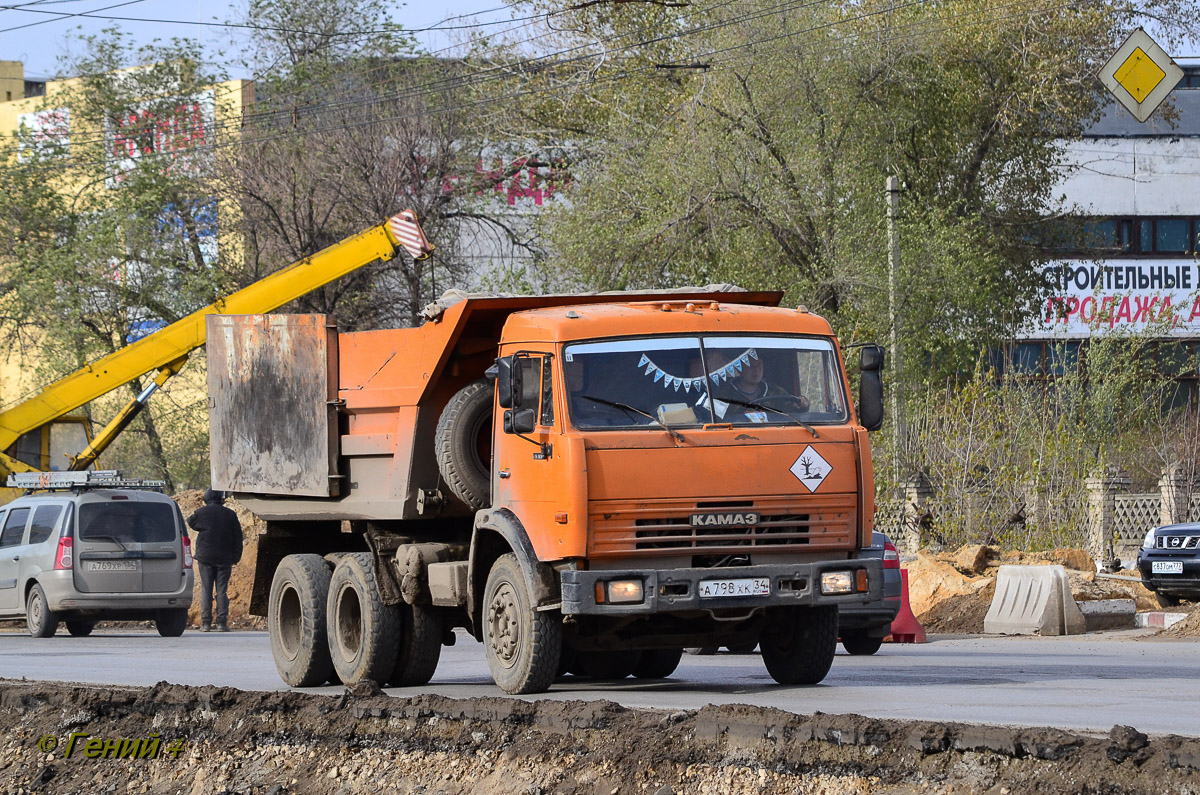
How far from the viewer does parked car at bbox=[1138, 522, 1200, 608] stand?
2058 centimetres

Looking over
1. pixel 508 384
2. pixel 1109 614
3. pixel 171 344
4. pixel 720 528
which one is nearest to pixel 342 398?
pixel 508 384

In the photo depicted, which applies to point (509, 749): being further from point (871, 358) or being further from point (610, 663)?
point (610, 663)

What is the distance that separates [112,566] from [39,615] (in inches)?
47.5

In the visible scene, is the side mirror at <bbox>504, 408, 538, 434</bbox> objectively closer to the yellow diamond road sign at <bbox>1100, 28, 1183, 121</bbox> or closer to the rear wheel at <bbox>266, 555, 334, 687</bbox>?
the rear wheel at <bbox>266, 555, 334, 687</bbox>

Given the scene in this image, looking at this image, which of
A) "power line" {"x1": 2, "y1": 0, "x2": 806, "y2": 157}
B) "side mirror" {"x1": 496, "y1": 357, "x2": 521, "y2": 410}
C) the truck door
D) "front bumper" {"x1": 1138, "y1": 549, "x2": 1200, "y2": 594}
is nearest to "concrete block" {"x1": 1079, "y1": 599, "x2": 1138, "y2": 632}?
"front bumper" {"x1": 1138, "y1": 549, "x2": 1200, "y2": 594}

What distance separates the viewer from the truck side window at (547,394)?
35.7ft

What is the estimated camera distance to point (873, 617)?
15.6m

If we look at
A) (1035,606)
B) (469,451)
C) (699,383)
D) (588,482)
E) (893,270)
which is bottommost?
(1035,606)

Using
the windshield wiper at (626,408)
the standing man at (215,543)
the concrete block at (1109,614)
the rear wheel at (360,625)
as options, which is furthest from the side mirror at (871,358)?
the standing man at (215,543)

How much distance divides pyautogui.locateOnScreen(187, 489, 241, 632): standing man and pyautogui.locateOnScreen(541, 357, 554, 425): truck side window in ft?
41.2

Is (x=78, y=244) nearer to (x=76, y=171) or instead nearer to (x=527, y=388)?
(x=76, y=171)

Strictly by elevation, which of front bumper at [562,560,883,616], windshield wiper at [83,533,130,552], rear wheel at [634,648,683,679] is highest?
front bumper at [562,560,883,616]

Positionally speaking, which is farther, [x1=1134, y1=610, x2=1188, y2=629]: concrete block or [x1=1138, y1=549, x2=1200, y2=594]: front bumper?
[x1=1138, y1=549, x2=1200, y2=594]: front bumper

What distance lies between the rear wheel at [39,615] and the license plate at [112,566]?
2.35 ft
